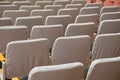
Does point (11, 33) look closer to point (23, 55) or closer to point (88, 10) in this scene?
point (23, 55)

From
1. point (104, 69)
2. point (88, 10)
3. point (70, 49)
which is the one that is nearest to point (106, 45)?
point (70, 49)

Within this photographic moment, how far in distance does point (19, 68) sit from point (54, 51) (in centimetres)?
44

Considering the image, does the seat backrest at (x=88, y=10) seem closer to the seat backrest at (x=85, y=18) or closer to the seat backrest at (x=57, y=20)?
the seat backrest at (x=85, y=18)

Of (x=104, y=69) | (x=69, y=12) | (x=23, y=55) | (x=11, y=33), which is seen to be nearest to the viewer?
(x=104, y=69)

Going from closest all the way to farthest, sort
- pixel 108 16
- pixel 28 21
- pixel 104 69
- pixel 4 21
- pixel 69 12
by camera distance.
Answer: pixel 104 69
pixel 4 21
pixel 28 21
pixel 108 16
pixel 69 12

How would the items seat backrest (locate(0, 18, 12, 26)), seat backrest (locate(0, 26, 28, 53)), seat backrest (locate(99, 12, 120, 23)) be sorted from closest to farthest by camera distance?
seat backrest (locate(0, 26, 28, 53)) < seat backrest (locate(0, 18, 12, 26)) < seat backrest (locate(99, 12, 120, 23))

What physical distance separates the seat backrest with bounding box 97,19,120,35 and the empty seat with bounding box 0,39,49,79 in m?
1.43

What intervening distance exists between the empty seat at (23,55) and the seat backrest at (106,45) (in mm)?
718

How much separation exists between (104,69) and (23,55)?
3.08ft

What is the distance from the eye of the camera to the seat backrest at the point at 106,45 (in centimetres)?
320

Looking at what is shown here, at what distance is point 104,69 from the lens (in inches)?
90.5

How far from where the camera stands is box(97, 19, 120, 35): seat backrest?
13.3 ft

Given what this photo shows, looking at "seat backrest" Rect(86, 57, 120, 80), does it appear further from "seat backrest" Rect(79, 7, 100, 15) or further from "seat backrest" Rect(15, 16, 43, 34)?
"seat backrest" Rect(79, 7, 100, 15)

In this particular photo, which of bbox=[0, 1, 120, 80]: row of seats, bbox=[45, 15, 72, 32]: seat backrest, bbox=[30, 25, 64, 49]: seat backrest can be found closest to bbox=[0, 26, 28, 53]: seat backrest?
bbox=[0, 1, 120, 80]: row of seats
